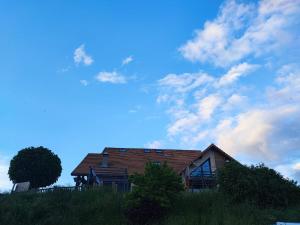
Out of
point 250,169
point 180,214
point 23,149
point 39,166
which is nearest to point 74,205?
point 180,214

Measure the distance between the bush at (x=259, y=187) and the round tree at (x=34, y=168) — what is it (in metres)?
19.5

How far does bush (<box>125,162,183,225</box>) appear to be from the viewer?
1950 centimetres

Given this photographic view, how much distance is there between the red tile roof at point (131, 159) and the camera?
36.9m

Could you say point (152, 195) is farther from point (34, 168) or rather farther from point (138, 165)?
point (138, 165)

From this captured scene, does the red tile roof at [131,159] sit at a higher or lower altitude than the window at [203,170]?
higher

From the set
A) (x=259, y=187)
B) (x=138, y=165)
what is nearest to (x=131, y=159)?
(x=138, y=165)

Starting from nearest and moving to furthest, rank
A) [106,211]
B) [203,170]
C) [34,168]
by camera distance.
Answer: [106,211], [34,168], [203,170]

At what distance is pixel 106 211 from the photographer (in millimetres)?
21125

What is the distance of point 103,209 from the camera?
21.3 meters

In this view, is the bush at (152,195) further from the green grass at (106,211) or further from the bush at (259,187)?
the bush at (259,187)

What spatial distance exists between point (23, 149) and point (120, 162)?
928cm

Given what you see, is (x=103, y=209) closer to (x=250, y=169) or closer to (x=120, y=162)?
(x=250, y=169)

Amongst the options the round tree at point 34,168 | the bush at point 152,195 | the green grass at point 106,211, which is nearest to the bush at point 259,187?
the green grass at point 106,211

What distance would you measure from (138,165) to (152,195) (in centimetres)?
1949
